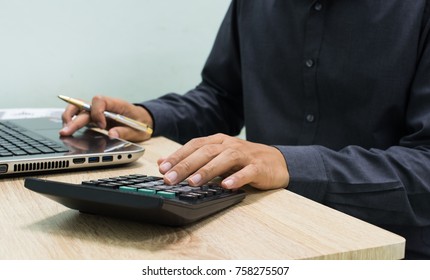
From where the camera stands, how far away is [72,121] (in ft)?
3.22

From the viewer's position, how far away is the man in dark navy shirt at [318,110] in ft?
2.43

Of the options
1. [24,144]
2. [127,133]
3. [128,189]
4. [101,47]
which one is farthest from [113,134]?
[101,47]

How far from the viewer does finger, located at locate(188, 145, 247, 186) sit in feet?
2.11

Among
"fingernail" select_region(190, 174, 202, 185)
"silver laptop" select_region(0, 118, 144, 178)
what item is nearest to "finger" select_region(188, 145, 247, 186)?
"fingernail" select_region(190, 174, 202, 185)

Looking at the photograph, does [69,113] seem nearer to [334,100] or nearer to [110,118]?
[110,118]

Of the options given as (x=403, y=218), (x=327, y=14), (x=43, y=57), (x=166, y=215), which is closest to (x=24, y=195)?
(x=166, y=215)

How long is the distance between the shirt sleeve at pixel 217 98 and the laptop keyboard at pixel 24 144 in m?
0.32

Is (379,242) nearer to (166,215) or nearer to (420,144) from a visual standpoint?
(166,215)

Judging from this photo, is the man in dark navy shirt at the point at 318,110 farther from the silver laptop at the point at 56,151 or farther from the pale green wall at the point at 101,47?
the pale green wall at the point at 101,47

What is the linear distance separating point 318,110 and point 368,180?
12.0 inches

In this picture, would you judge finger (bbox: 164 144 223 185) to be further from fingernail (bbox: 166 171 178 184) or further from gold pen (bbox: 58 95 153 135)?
gold pen (bbox: 58 95 153 135)

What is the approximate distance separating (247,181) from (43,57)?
2.93 ft

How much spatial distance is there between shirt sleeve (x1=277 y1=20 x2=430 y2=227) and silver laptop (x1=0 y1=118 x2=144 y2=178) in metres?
0.23

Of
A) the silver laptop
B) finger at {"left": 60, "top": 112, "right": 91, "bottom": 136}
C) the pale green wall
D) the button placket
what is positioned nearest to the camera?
the silver laptop
